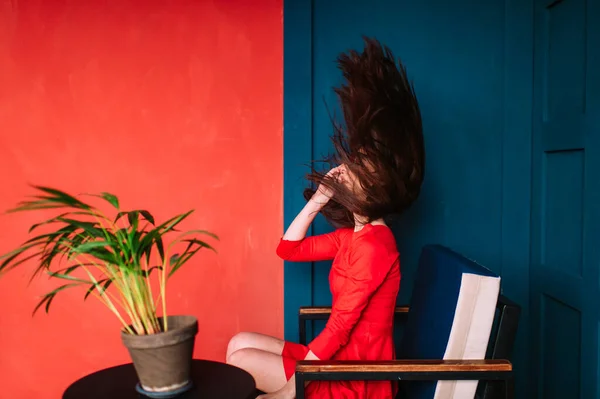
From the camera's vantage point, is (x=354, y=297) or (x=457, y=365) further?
(x=354, y=297)

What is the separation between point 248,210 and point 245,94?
527 millimetres

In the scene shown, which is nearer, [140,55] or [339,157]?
[339,157]

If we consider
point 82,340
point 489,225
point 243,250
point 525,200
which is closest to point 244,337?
point 243,250

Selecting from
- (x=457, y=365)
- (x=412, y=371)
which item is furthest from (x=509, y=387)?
(x=412, y=371)

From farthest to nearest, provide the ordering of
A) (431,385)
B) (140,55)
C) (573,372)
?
1. (140,55)
2. (573,372)
3. (431,385)

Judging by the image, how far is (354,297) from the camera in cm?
188

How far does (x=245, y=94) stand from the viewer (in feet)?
8.59

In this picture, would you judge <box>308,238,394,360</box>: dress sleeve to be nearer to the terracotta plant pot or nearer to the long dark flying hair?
the long dark flying hair

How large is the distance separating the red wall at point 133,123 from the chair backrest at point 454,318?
0.89m

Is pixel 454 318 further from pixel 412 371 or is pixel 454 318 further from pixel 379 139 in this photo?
pixel 379 139

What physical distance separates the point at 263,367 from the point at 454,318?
702 millimetres

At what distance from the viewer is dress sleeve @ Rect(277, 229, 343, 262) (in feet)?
7.41

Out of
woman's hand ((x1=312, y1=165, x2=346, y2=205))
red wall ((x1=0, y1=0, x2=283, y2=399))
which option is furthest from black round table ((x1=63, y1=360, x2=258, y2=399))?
red wall ((x1=0, y1=0, x2=283, y2=399))

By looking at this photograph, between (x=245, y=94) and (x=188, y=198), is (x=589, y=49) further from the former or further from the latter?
(x=188, y=198)
